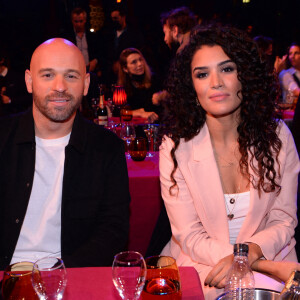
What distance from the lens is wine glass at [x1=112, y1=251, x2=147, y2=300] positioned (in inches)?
41.4

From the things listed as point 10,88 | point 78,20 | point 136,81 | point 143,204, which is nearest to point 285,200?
point 143,204

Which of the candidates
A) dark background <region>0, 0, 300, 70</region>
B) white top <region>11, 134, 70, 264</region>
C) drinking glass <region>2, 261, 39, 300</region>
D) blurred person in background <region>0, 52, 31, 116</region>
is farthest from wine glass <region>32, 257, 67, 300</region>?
dark background <region>0, 0, 300, 70</region>

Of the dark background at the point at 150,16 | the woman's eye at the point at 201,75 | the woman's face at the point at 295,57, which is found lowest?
the woman's eye at the point at 201,75

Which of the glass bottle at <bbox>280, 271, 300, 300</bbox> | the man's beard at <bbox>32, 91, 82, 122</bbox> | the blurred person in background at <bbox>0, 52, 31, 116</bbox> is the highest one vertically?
the blurred person in background at <bbox>0, 52, 31, 116</bbox>

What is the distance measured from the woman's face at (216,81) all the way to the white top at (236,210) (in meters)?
0.41

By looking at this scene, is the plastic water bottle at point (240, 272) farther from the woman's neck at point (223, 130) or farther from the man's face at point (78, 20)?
the man's face at point (78, 20)

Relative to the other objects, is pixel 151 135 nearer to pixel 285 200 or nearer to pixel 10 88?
pixel 285 200

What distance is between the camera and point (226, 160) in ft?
6.97

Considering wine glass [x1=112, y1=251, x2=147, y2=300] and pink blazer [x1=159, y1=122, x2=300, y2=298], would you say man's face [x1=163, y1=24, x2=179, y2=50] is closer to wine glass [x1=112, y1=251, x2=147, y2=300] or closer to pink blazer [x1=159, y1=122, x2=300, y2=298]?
pink blazer [x1=159, y1=122, x2=300, y2=298]

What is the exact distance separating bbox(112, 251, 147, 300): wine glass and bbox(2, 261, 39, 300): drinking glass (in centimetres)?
23

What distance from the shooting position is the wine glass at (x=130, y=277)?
105 centimetres

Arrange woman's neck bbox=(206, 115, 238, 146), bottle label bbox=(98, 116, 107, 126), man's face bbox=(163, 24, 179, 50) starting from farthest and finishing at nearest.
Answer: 1. man's face bbox=(163, 24, 179, 50)
2. bottle label bbox=(98, 116, 107, 126)
3. woman's neck bbox=(206, 115, 238, 146)

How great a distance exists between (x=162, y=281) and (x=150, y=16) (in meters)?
11.0

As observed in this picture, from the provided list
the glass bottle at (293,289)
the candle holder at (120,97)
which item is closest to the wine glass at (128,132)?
the candle holder at (120,97)
